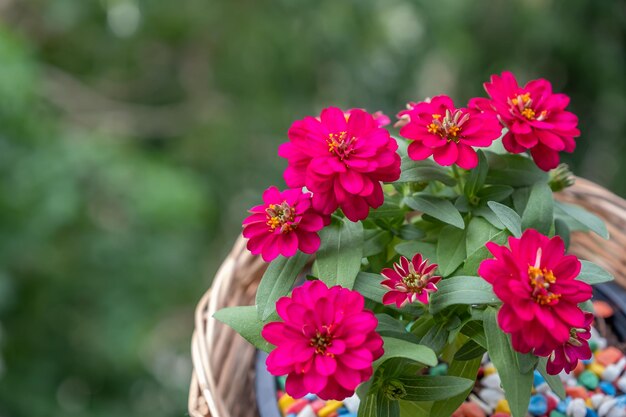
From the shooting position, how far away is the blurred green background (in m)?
1.31

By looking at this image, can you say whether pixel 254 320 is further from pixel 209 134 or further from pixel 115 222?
pixel 209 134

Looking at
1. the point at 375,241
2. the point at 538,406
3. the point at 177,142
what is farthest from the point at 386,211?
the point at 177,142

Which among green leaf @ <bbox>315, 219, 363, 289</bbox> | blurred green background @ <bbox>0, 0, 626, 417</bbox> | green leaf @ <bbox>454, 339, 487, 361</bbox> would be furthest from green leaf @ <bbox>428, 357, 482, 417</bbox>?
blurred green background @ <bbox>0, 0, 626, 417</bbox>

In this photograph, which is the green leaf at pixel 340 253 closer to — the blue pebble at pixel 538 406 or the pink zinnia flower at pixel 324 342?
the pink zinnia flower at pixel 324 342

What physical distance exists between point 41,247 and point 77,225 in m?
0.10

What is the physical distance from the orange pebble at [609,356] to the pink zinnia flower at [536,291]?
0.25 meters

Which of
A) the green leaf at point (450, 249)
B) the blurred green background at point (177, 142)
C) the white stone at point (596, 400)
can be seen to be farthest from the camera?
the blurred green background at point (177, 142)

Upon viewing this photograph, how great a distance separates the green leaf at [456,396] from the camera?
0.53 metres

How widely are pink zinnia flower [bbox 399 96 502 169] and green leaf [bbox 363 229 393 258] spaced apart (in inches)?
3.3

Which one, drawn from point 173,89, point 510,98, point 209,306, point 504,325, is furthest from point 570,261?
point 173,89

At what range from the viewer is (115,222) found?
147 cm

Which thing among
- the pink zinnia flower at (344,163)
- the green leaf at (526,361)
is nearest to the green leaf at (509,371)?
the green leaf at (526,361)

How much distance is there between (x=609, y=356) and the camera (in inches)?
26.5

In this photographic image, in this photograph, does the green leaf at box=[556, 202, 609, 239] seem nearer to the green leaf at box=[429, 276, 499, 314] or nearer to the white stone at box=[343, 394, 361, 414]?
the green leaf at box=[429, 276, 499, 314]
